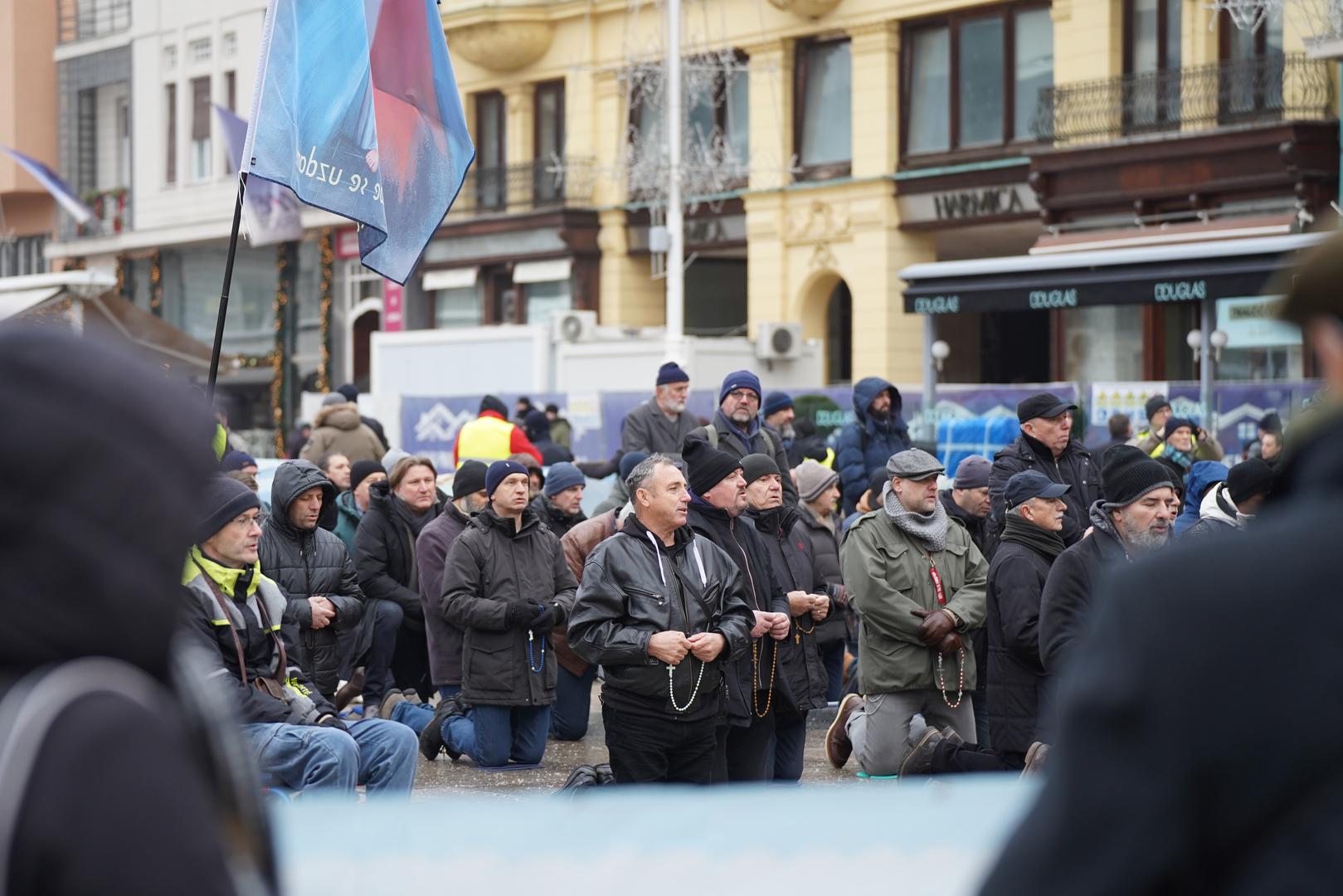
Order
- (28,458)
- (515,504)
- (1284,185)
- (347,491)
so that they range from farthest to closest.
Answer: (1284,185)
(347,491)
(515,504)
(28,458)

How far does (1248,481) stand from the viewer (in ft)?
28.9

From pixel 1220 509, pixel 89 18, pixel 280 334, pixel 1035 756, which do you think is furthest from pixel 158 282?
pixel 1035 756

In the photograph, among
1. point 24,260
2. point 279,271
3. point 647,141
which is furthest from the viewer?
point 24,260

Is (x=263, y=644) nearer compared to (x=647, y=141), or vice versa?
(x=263, y=644)

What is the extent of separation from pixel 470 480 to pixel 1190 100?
18224 mm

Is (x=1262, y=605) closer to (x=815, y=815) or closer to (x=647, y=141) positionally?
(x=815, y=815)

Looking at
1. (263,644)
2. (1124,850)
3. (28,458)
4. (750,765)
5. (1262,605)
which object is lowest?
(750,765)

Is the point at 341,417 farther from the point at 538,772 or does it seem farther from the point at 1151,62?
the point at 1151,62

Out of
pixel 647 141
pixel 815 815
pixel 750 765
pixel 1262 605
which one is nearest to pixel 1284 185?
pixel 647 141

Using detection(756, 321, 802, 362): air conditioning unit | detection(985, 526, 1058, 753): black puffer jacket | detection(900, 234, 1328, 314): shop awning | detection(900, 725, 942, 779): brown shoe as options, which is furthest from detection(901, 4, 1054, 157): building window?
detection(985, 526, 1058, 753): black puffer jacket

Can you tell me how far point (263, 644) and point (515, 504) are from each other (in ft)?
10.0

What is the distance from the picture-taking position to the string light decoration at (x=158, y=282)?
4538 cm

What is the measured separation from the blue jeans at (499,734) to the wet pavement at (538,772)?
96 mm

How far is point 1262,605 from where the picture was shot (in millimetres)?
1832
